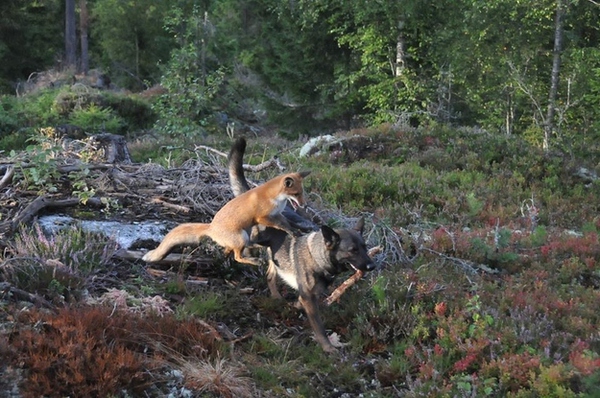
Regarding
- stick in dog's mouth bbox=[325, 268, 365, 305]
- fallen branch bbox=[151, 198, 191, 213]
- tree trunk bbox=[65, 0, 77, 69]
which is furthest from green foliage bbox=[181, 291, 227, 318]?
tree trunk bbox=[65, 0, 77, 69]

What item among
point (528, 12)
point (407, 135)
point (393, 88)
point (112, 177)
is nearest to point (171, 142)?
point (407, 135)

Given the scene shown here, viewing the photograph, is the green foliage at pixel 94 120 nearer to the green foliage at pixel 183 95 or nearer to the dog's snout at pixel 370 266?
the green foliage at pixel 183 95

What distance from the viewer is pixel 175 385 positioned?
206 inches

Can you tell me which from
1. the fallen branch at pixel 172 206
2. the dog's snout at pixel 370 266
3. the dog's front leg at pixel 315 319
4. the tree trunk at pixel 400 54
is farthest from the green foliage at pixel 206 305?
the tree trunk at pixel 400 54

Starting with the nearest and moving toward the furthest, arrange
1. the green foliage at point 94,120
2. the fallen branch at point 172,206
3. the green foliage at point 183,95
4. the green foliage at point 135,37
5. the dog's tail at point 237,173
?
the dog's tail at point 237,173, the fallen branch at point 172,206, the green foliage at point 183,95, the green foliage at point 94,120, the green foliage at point 135,37

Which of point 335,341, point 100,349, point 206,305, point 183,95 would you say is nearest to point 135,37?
point 183,95

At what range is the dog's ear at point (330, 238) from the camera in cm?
597

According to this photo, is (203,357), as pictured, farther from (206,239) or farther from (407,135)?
(407,135)

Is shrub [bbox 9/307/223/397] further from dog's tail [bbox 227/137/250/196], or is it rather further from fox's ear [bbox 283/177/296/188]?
dog's tail [bbox 227/137/250/196]

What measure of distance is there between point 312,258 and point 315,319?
0.63 meters

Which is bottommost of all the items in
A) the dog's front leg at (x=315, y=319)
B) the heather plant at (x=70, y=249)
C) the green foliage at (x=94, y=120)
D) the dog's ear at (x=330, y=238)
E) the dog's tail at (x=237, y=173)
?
the green foliage at (x=94, y=120)

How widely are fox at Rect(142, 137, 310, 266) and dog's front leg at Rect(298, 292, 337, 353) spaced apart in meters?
0.75

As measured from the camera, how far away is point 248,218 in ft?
22.0

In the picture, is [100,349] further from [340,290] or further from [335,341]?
[340,290]
